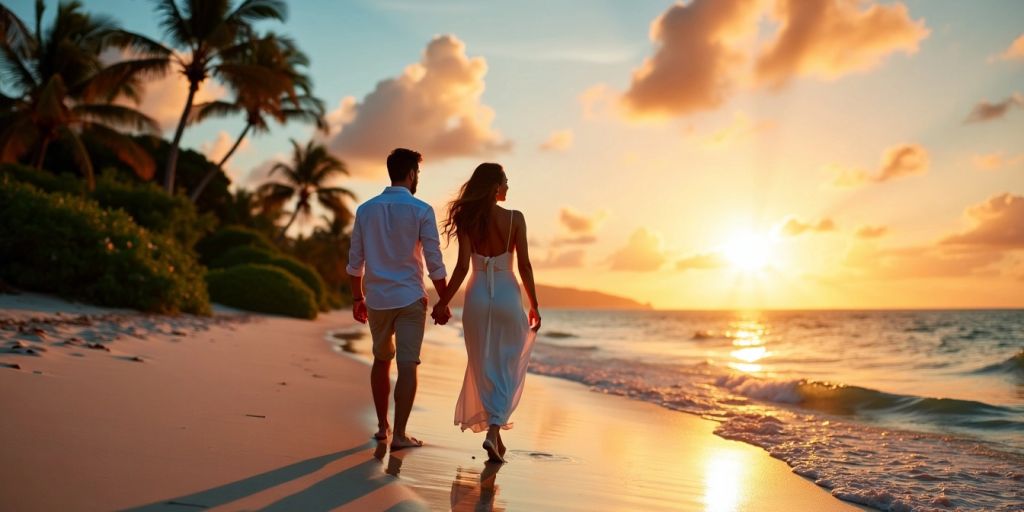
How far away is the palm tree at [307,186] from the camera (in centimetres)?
4269

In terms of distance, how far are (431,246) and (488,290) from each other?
538 millimetres

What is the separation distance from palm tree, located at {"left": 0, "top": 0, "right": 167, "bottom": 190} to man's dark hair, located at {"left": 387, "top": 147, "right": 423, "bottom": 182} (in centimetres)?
2143

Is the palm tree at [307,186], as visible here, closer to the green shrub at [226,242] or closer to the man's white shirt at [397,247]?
the green shrub at [226,242]

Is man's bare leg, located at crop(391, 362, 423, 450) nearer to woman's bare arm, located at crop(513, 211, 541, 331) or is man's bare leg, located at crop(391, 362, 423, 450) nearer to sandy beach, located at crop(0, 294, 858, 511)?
sandy beach, located at crop(0, 294, 858, 511)

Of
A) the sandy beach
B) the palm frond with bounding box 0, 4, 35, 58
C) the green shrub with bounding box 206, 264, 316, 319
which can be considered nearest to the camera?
the sandy beach

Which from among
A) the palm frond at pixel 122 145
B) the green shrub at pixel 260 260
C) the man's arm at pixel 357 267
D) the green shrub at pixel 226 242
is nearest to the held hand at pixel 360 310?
the man's arm at pixel 357 267

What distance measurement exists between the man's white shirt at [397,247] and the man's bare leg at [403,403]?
43cm

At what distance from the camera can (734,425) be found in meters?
7.25

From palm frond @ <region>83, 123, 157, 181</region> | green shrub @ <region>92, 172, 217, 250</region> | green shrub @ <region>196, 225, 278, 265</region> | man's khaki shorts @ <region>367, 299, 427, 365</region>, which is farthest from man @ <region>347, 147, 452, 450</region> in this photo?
green shrub @ <region>196, 225, 278, 265</region>

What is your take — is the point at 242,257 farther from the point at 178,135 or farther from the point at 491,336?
the point at 491,336

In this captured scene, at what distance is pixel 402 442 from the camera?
4688mm

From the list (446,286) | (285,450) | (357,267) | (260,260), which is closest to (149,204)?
(260,260)

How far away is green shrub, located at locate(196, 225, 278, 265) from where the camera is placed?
32.1m

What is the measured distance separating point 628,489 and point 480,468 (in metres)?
0.86
